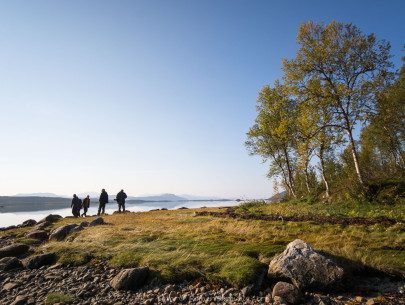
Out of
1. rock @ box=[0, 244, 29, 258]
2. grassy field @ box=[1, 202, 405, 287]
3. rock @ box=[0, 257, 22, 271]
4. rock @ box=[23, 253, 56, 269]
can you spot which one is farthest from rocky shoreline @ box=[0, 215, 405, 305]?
rock @ box=[0, 244, 29, 258]

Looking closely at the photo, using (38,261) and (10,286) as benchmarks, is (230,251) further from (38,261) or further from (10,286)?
(38,261)

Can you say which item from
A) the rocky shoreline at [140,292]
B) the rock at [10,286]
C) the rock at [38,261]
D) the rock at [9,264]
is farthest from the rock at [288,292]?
the rock at [9,264]

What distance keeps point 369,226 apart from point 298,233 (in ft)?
11.6

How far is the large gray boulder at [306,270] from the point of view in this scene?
16.4 feet

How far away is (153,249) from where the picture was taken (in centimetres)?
798

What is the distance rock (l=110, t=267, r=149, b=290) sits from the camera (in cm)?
576

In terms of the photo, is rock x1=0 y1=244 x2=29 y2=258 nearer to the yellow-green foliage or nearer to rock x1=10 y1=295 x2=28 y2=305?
the yellow-green foliage

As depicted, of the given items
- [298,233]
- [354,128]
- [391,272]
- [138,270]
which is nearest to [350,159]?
[354,128]

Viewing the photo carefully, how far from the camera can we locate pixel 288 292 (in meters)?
4.75

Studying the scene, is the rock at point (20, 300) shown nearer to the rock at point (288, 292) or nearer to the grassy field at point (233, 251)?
the grassy field at point (233, 251)

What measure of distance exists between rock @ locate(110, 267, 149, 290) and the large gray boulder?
3.53m

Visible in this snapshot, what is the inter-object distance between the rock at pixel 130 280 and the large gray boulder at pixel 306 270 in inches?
139

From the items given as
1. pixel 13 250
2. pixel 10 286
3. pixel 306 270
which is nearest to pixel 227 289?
pixel 306 270

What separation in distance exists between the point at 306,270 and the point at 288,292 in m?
0.85
